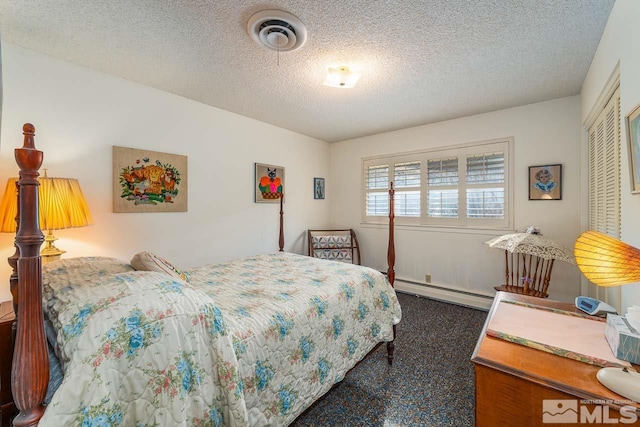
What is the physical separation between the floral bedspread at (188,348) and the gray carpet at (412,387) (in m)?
0.25

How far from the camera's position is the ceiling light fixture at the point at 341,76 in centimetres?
217

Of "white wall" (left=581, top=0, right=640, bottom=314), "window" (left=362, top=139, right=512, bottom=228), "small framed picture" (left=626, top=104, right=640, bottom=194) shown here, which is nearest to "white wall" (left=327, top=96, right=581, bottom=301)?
"window" (left=362, top=139, right=512, bottom=228)

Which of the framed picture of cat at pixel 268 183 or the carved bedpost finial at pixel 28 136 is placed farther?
the framed picture of cat at pixel 268 183

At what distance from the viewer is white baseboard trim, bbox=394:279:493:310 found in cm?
334

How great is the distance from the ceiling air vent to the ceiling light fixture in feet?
1.20

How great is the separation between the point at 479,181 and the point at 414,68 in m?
1.90

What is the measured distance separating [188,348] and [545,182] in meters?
3.68

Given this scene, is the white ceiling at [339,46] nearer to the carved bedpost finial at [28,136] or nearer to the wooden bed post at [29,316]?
the carved bedpost finial at [28,136]

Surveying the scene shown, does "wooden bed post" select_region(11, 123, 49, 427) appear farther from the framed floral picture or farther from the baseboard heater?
the baseboard heater

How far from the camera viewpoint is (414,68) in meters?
2.25

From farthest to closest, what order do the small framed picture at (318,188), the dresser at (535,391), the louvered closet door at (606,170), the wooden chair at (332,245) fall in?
1. the small framed picture at (318,188)
2. the wooden chair at (332,245)
3. the louvered closet door at (606,170)
4. the dresser at (535,391)

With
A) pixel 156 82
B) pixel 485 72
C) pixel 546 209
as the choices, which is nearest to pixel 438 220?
pixel 546 209

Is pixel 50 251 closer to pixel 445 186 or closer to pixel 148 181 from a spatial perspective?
pixel 148 181

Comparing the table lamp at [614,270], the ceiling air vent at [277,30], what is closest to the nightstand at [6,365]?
the ceiling air vent at [277,30]
